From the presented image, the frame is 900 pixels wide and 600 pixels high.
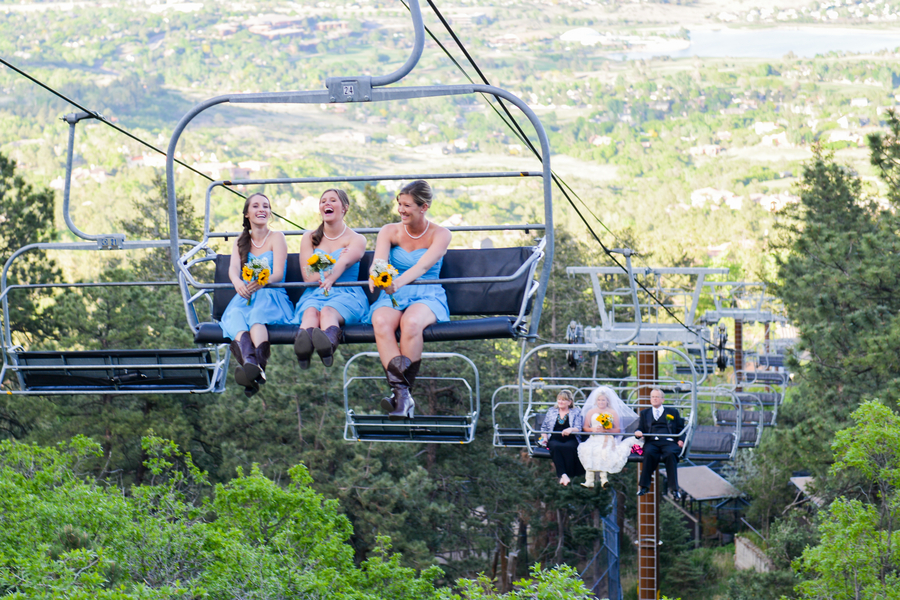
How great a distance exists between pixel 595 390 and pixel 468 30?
171 m

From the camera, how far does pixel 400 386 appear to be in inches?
184

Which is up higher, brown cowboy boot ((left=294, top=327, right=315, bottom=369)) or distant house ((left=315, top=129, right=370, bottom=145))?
distant house ((left=315, top=129, right=370, bottom=145))

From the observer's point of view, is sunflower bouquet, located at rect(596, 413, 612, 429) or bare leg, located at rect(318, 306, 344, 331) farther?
sunflower bouquet, located at rect(596, 413, 612, 429)

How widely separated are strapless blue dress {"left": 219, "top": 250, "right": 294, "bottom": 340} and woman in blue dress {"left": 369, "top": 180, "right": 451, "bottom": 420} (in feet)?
1.72

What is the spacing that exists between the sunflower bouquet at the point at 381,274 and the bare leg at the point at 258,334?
0.79m

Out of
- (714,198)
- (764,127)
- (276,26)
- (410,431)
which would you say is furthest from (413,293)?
(276,26)

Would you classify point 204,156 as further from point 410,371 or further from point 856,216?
point 410,371

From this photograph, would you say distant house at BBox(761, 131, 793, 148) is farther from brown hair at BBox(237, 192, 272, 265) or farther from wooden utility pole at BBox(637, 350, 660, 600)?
brown hair at BBox(237, 192, 272, 265)

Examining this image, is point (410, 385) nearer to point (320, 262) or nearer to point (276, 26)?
point (320, 262)

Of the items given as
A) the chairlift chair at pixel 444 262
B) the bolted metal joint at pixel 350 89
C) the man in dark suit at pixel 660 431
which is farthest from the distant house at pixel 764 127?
the bolted metal joint at pixel 350 89

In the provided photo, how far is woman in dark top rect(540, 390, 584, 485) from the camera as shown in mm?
8234

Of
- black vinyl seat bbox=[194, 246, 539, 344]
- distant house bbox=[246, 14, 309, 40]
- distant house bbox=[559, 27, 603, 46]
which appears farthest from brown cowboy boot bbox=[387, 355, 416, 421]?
distant house bbox=[559, 27, 603, 46]

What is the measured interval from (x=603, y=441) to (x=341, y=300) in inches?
163

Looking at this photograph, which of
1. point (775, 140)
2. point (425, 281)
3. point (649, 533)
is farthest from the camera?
point (775, 140)
